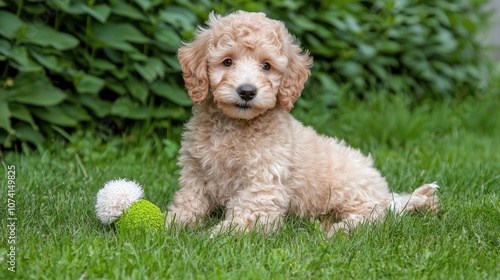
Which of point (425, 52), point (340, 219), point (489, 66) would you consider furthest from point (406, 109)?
point (340, 219)

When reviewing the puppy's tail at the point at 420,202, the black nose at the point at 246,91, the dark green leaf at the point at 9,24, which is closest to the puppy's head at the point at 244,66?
the black nose at the point at 246,91

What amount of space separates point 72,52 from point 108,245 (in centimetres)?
292

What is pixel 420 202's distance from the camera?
4555 mm

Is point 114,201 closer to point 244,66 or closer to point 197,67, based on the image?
point 197,67

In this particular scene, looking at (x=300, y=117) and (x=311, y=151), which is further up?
(x=311, y=151)

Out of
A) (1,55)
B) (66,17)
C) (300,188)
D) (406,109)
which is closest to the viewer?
(300,188)

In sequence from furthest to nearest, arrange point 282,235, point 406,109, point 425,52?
point 425,52, point 406,109, point 282,235

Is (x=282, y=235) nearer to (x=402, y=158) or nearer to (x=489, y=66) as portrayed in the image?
(x=402, y=158)

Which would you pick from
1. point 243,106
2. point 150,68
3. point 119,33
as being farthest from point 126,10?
point 243,106

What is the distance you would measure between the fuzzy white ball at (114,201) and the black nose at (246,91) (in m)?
0.79

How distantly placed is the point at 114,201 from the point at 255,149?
33.6 inches

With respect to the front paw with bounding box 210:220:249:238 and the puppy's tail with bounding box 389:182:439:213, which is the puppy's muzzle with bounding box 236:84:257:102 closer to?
the front paw with bounding box 210:220:249:238

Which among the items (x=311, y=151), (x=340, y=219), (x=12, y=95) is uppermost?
(x=311, y=151)

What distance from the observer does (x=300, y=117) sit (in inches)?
274
